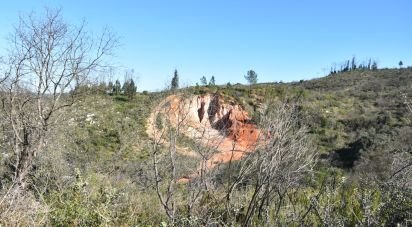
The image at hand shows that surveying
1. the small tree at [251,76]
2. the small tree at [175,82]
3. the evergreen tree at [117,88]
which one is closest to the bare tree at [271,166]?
the small tree at [175,82]

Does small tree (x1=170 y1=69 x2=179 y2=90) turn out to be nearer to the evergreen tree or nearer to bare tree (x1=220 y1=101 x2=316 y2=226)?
bare tree (x1=220 y1=101 x2=316 y2=226)

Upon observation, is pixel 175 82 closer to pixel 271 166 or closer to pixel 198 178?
pixel 198 178

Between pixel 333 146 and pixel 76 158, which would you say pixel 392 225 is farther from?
pixel 333 146

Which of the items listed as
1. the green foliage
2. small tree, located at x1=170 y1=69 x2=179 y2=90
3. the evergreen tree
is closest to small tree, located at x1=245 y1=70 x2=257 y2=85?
the green foliage

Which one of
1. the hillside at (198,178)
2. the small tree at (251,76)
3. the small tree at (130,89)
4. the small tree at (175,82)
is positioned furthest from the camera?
the small tree at (251,76)

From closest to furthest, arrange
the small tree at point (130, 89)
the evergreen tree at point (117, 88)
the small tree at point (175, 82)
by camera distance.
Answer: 1. the small tree at point (175, 82)
2. the small tree at point (130, 89)
3. the evergreen tree at point (117, 88)

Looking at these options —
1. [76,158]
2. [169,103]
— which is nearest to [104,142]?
[76,158]

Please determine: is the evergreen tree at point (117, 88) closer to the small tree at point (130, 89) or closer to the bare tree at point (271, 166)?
the small tree at point (130, 89)

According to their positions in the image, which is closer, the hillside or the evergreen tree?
the hillside

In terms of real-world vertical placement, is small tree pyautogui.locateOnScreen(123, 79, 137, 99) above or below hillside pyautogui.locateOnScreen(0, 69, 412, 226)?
above

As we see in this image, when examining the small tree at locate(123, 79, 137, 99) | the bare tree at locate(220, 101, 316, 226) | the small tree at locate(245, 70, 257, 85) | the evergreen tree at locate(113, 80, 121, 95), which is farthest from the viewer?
the small tree at locate(245, 70, 257, 85)

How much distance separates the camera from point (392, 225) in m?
5.61

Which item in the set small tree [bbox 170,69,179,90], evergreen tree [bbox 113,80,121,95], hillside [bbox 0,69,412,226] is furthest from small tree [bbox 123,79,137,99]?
small tree [bbox 170,69,179,90]

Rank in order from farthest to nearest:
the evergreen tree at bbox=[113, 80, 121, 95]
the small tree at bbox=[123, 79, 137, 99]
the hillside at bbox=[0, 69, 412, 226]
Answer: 1. the evergreen tree at bbox=[113, 80, 121, 95]
2. the small tree at bbox=[123, 79, 137, 99]
3. the hillside at bbox=[0, 69, 412, 226]
